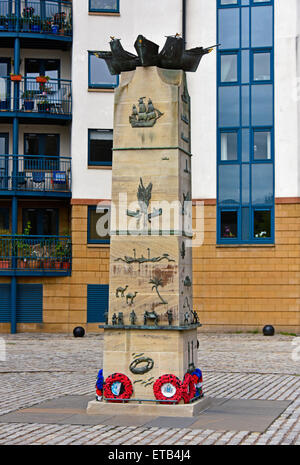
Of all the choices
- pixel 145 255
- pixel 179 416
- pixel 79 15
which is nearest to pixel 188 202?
pixel 145 255

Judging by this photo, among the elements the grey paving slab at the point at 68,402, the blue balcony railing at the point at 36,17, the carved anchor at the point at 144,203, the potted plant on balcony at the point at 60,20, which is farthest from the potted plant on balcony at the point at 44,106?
the carved anchor at the point at 144,203

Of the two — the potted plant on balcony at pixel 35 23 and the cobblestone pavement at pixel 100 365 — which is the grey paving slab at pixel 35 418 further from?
the potted plant on balcony at pixel 35 23

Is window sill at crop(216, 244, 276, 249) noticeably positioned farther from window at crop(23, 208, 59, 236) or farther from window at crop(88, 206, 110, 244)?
window at crop(23, 208, 59, 236)

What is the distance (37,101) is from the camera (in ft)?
111

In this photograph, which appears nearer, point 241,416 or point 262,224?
point 241,416

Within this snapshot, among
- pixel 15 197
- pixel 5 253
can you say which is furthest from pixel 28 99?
pixel 5 253

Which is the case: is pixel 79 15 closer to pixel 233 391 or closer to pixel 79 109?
pixel 79 109

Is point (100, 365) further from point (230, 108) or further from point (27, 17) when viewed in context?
point (27, 17)

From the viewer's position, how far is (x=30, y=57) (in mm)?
35281

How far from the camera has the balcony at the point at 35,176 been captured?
3306 cm

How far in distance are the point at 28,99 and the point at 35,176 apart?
332 centimetres

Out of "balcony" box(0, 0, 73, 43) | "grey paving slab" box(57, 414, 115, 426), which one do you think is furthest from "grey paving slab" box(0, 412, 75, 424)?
"balcony" box(0, 0, 73, 43)

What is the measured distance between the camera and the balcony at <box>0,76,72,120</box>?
3344 centimetres

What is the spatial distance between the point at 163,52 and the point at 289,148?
20.1 meters
